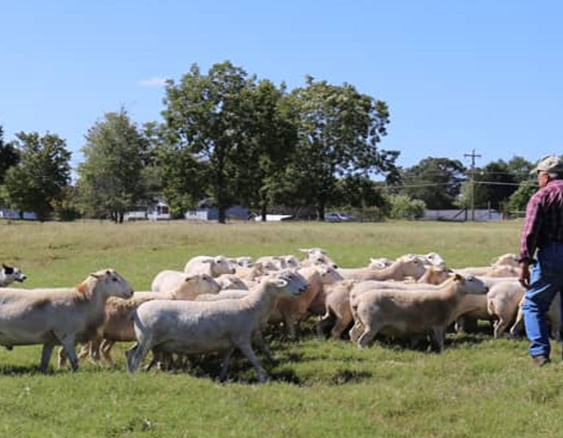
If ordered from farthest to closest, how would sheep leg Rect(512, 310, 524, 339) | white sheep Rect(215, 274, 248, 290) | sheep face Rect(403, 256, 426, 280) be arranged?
sheep face Rect(403, 256, 426, 280)
white sheep Rect(215, 274, 248, 290)
sheep leg Rect(512, 310, 524, 339)

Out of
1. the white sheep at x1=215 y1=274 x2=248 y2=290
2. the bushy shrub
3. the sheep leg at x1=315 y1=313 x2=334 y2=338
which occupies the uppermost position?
the bushy shrub

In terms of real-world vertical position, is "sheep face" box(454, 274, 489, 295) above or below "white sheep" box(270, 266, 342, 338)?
above

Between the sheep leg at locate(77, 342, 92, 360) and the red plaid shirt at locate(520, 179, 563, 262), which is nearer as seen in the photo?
the red plaid shirt at locate(520, 179, 563, 262)

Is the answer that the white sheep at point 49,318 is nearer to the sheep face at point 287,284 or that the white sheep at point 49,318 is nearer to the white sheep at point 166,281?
the sheep face at point 287,284

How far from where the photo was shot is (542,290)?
9.41 metres

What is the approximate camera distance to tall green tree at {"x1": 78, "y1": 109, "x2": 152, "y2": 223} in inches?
3162

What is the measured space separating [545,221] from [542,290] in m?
0.89

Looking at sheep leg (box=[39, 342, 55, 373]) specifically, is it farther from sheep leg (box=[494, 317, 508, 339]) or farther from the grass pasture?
sheep leg (box=[494, 317, 508, 339])

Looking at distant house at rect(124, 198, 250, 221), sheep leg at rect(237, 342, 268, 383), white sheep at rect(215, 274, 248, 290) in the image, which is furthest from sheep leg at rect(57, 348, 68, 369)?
distant house at rect(124, 198, 250, 221)

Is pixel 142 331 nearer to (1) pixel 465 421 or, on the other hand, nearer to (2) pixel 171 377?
(2) pixel 171 377

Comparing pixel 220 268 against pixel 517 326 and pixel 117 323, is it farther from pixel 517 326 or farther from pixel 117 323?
pixel 517 326

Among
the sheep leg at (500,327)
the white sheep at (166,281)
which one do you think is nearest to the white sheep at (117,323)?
the white sheep at (166,281)

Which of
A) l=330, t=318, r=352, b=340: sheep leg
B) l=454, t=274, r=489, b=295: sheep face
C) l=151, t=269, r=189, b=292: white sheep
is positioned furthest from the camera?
l=151, t=269, r=189, b=292: white sheep

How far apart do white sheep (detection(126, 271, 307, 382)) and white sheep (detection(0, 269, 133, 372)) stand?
0.78 metres
